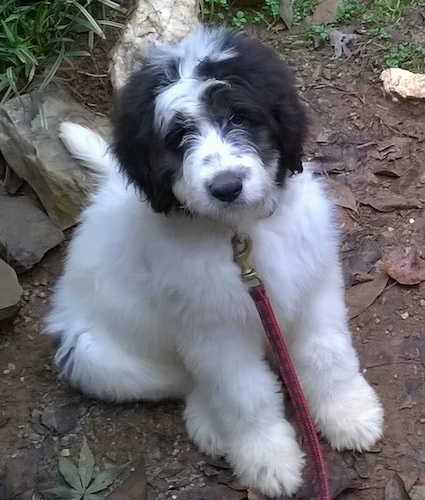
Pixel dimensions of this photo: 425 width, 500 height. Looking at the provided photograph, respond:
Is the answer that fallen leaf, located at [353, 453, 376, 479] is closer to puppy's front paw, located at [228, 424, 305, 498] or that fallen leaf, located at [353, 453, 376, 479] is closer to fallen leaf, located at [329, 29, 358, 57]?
puppy's front paw, located at [228, 424, 305, 498]

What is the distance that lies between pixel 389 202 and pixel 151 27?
1.31 m

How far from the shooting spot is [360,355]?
309cm

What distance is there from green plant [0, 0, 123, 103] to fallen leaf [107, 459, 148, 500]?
5.84 feet

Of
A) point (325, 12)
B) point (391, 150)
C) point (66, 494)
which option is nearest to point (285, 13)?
point (325, 12)

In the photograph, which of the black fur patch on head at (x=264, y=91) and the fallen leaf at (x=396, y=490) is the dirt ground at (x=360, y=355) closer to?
the fallen leaf at (x=396, y=490)

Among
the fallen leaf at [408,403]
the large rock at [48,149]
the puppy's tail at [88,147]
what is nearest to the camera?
the fallen leaf at [408,403]

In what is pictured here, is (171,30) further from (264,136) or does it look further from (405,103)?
(264,136)

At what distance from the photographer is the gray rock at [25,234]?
3457 mm

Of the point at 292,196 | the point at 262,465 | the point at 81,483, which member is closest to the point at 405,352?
the point at 262,465

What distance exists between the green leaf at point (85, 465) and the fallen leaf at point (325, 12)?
8.35ft

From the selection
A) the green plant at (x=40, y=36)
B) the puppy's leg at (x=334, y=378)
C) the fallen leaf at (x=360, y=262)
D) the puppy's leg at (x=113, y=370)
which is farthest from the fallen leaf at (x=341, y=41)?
the puppy's leg at (x=113, y=370)

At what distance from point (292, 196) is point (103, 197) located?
0.61 metres

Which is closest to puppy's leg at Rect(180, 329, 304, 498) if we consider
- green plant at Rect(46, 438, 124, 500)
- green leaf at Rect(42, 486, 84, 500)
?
green plant at Rect(46, 438, 124, 500)

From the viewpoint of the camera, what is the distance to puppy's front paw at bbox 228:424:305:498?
2688mm
